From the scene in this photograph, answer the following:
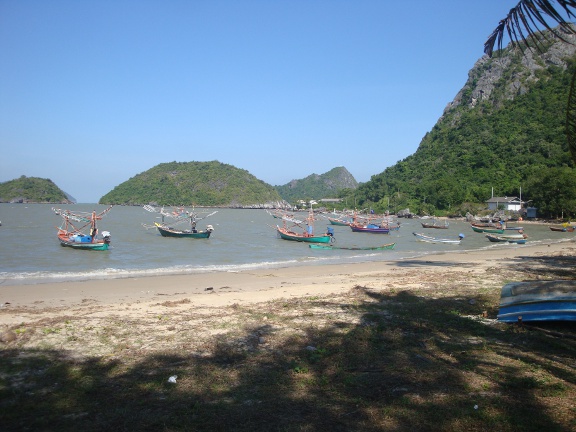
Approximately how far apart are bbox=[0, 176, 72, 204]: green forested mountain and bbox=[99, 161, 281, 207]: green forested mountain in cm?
2152

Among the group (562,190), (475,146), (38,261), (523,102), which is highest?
(523,102)

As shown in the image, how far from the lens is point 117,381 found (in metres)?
5.47

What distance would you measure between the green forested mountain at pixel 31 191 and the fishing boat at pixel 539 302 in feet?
653

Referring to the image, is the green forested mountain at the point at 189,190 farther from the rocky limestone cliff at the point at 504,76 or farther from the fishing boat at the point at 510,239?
the fishing boat at the point at 510,239

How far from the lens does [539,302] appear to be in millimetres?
7230

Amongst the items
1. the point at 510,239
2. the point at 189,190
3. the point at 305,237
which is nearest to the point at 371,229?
the point at 510,239

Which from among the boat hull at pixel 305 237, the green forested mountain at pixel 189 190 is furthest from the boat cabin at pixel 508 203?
the green forested mountain at pixel 189 190

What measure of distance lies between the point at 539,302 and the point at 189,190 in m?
181

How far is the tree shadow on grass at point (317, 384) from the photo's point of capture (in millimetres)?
4312

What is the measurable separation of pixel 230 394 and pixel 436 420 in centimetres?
220

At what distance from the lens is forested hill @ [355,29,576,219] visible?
279 feet

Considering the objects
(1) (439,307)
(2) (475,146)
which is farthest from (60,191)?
(1) (439,307)

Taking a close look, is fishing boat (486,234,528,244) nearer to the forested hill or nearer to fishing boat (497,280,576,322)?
the forested hill

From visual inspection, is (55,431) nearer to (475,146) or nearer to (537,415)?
(537,415)
